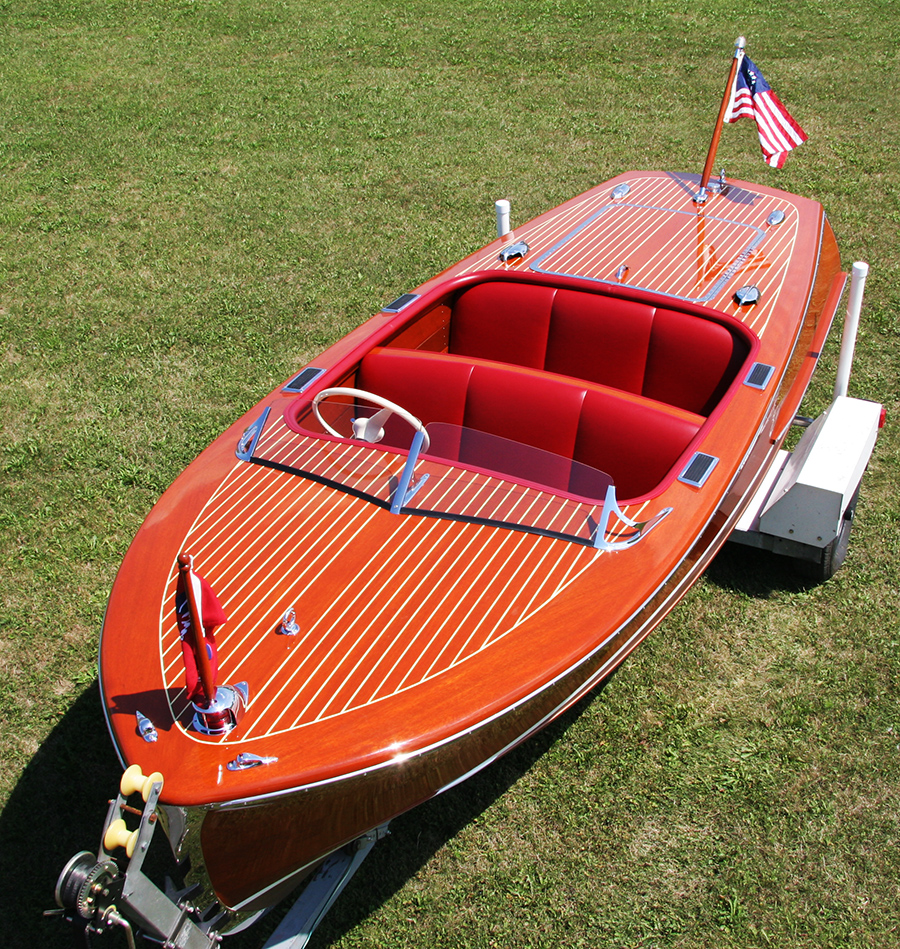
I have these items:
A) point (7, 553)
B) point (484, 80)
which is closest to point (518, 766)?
point (7, 553)

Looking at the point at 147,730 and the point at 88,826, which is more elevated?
the point at 147,730

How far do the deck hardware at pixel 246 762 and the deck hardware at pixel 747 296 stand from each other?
2.82 m

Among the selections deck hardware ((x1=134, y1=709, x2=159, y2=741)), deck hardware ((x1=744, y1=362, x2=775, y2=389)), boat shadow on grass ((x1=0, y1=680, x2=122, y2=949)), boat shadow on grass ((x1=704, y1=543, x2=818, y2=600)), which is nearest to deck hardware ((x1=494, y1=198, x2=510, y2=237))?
deck hardware ((x1=744, y1=362, x2=775, y2=389))

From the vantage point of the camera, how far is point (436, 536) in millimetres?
2869

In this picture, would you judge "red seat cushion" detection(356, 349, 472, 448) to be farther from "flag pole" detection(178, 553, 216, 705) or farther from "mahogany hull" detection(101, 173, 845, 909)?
"flag pole" detection(178, 553, 216, 705)

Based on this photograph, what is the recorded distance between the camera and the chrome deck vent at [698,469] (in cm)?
302

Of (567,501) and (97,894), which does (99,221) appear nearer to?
(567,501)

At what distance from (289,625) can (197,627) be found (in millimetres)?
429

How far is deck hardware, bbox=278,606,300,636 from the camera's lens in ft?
8.52

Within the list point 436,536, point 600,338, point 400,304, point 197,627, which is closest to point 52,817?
point 197,627

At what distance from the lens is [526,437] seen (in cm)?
354

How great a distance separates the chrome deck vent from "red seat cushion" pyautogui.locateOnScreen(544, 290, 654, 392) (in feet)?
3.18

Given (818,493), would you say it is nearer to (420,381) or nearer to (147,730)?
(420,381)

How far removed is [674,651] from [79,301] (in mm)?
4971
